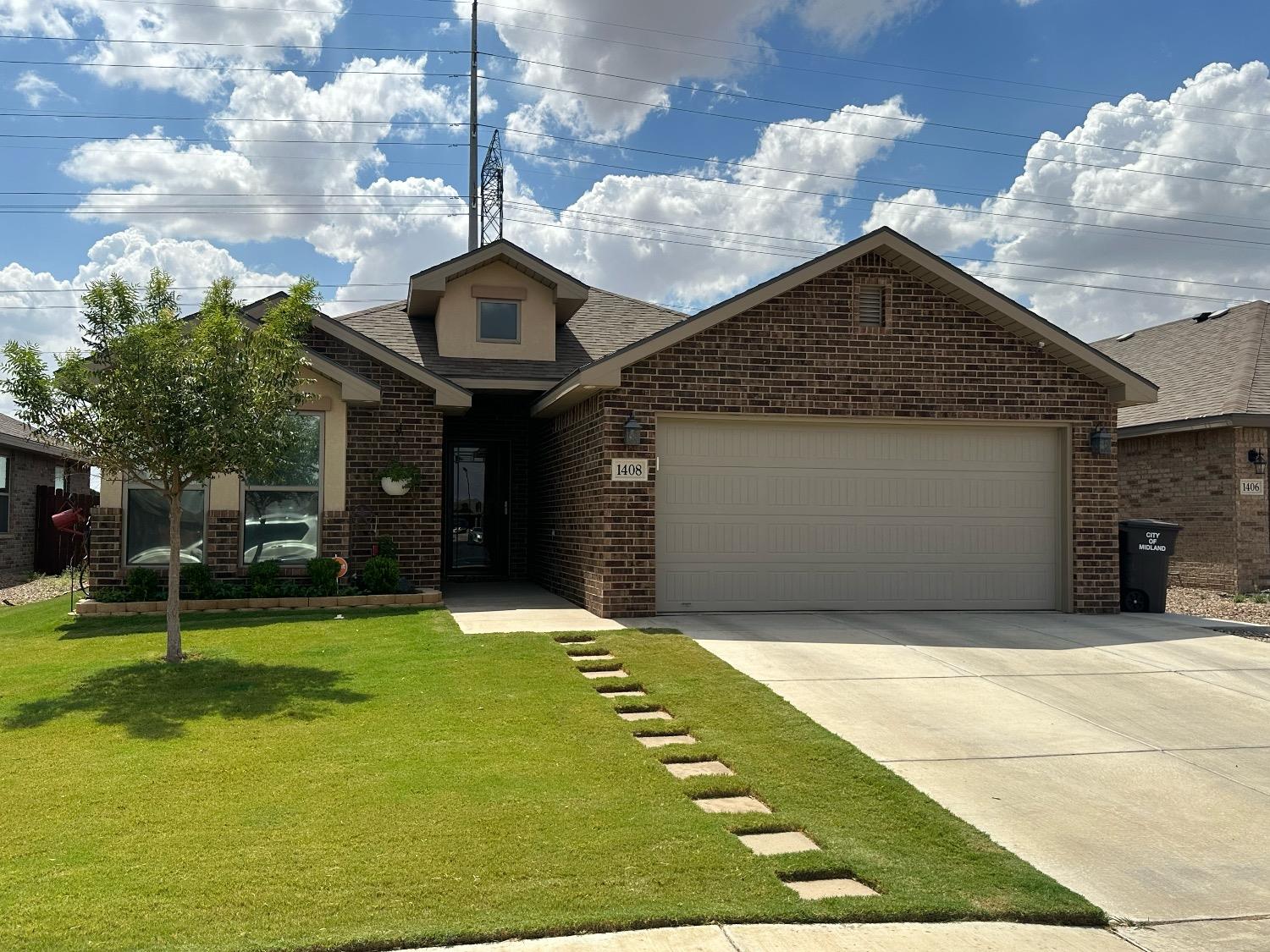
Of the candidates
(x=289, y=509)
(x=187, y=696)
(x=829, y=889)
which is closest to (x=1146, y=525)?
(x=829, y=889)

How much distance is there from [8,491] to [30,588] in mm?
3854

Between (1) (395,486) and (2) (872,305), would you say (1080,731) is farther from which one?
(1) (395,486)

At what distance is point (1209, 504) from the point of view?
16.8 m

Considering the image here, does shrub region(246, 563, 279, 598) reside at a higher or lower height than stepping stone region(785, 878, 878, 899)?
higher

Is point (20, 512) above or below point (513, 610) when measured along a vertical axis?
above

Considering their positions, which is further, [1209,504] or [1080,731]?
[1209,504]

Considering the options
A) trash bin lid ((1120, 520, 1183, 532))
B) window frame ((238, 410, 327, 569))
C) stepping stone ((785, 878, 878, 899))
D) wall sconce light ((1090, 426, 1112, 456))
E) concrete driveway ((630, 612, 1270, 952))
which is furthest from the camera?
trash bin lid ((1120, 520, 1183, 532))

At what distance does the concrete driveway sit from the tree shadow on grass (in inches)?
147

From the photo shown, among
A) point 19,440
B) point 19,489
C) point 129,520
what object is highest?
point 19,440

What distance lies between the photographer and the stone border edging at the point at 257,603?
12227 mm

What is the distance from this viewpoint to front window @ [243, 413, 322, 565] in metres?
13.3

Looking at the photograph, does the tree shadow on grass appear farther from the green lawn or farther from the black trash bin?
the black trash bin

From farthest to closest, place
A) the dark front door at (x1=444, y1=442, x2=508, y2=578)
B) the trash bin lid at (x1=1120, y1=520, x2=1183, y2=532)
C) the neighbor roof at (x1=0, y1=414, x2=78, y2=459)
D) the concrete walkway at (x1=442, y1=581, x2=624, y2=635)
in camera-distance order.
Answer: the neighbor roof at (x1=0, y1=414, x2=78, y2=459)
the dark front door at (x1=444, y1=442, x2=508, y2=578)
the trash bin lid at (x1=1120, y1=520, x2=1183, y2=532)
the concrete walkway at (x1=442, y1=581, x2=624, y2=635)

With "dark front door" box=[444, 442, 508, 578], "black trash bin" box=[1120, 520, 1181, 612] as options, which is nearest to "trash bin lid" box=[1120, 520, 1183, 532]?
"black trash bin" box=[1120, 520, 1181, 612]
